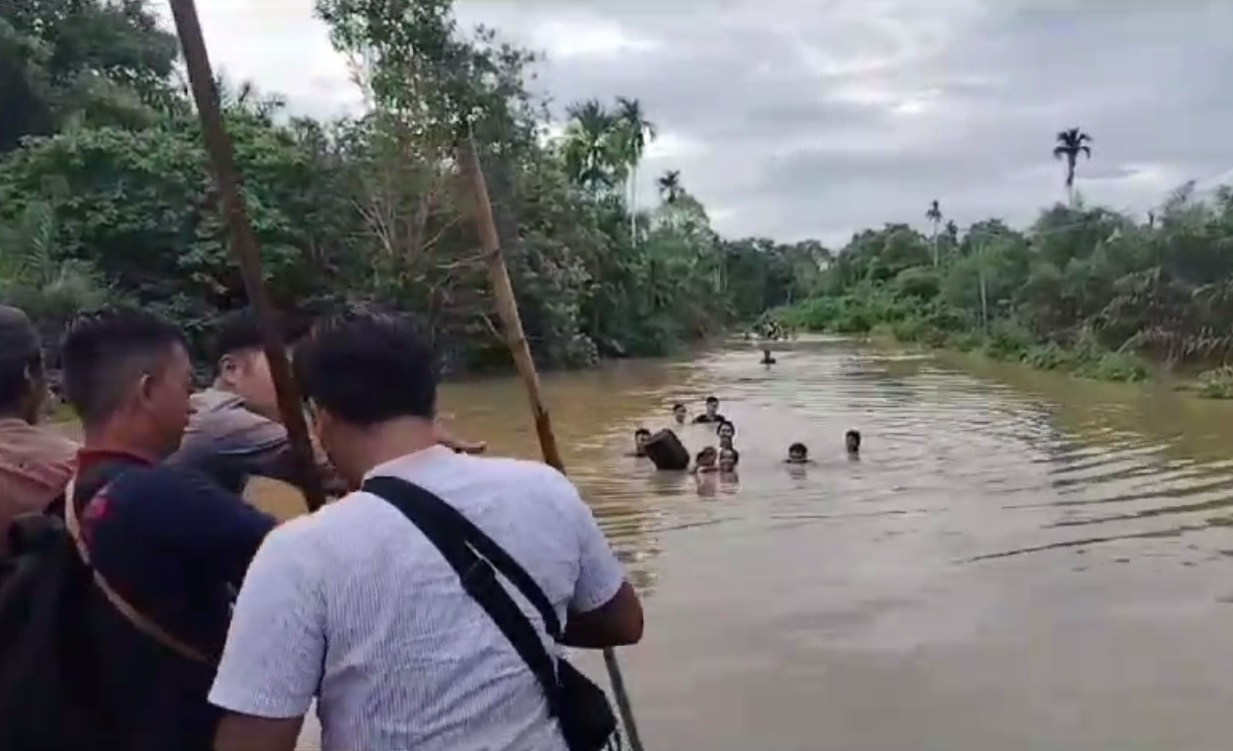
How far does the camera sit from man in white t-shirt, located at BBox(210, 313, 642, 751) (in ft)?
5.90

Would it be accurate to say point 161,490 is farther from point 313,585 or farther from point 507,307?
point 507,307

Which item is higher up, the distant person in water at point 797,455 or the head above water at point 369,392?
the head above water at point 369,392

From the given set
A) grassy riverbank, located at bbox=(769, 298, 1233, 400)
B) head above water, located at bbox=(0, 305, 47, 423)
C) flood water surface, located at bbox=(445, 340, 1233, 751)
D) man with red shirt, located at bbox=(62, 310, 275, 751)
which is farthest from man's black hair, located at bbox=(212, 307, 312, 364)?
grassy riverbank, located at bbox=(769, 298, 1233, 400)

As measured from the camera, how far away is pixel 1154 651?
7.65 meters

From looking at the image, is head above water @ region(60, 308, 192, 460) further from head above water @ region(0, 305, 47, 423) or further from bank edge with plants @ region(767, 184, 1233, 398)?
bank edge with plants @ region(767, 184, 1233, 398)

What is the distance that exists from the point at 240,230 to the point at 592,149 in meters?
44.5

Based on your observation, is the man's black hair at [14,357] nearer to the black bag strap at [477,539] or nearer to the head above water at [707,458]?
the black bag strap at [477,539]

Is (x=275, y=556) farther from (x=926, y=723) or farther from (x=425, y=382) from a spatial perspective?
(x=926, y=723)

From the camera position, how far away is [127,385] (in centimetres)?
236

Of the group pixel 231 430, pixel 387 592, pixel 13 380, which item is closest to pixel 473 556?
pixel 387 592

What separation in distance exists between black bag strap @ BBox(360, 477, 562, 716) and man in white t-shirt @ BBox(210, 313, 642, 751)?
11 millimetres

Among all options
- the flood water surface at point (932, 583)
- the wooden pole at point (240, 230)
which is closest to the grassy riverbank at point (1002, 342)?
the flood water surface at point (932, 583)

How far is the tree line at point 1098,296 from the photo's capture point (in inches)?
1155

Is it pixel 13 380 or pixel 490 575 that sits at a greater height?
pixel 13 380
